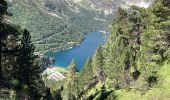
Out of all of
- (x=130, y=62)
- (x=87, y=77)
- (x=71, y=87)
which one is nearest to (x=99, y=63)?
(x=87, y=77)

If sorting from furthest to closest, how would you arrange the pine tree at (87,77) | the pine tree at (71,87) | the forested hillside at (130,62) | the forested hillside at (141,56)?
the pine tree at (71,87), the pine tree at (87,77), the forested hillside at (141,56), the forested hillside at (130,62)

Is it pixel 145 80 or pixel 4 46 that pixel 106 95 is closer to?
pixel 145 80

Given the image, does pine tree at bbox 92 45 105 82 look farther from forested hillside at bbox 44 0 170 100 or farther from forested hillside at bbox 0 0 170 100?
forested hillside at bbox 0 0 170 100

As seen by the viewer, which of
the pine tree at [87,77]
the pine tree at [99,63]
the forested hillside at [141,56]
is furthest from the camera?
the pine tree at [87,77]

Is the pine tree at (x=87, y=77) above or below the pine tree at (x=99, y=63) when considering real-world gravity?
below

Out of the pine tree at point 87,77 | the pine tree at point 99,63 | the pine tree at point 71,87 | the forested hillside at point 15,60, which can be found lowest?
the pine tree at point 71,87

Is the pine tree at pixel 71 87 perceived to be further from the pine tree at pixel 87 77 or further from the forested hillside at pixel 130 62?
the forested hillside at pixel 130 62

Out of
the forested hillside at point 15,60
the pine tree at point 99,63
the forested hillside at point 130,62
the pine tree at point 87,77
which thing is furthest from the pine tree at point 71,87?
the forested hillside at point 15,60

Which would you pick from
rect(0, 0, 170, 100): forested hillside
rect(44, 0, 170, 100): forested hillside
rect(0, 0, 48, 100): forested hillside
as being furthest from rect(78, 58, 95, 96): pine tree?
rect(0, 0, 48, 100): forested hillside

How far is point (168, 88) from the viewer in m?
47.8

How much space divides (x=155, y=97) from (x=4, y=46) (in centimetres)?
2044

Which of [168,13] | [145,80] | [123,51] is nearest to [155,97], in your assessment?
[145,80]

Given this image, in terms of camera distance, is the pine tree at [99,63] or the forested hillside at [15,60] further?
the pine tree at [99,63]

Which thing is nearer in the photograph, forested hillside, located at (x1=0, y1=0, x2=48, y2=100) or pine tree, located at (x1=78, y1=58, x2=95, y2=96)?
forested hillside, located at (x1=0, y1=0, x2=48, y2=100)
